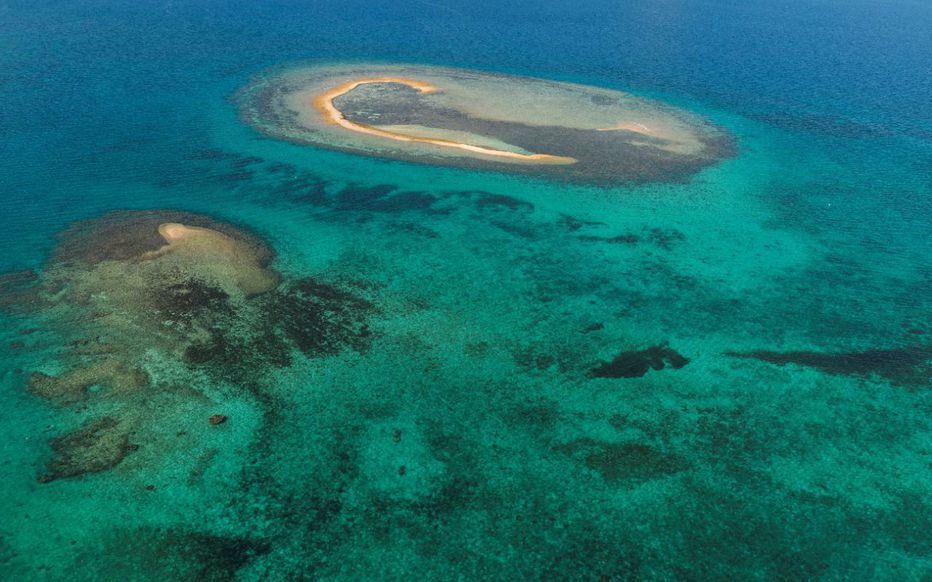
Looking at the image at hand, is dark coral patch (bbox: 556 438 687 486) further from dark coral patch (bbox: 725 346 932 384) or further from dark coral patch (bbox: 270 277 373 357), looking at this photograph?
dark coral patch (bbox: 270 277 373 357)

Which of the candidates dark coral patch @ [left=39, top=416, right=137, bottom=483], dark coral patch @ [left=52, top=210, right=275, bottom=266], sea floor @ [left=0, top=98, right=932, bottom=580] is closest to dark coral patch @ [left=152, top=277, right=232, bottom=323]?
sea floor @ [left=0, top=98, right=932, bottom=580]

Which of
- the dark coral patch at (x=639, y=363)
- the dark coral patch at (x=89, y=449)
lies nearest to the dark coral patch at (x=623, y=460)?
the dark coral patch at (x=639, y=363)

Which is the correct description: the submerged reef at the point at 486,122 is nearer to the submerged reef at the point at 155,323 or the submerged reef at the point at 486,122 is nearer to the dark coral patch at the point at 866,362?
the submerged reef at the point at 155,323

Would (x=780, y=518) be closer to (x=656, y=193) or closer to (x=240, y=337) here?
(x=240, y=337)

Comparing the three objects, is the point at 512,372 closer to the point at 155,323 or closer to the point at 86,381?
the point at 155,323

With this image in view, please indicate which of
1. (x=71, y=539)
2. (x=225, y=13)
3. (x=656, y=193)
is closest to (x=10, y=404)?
(x=71, y=539)

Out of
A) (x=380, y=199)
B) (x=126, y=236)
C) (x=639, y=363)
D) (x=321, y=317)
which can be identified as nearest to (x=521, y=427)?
(x=639, y=363)
